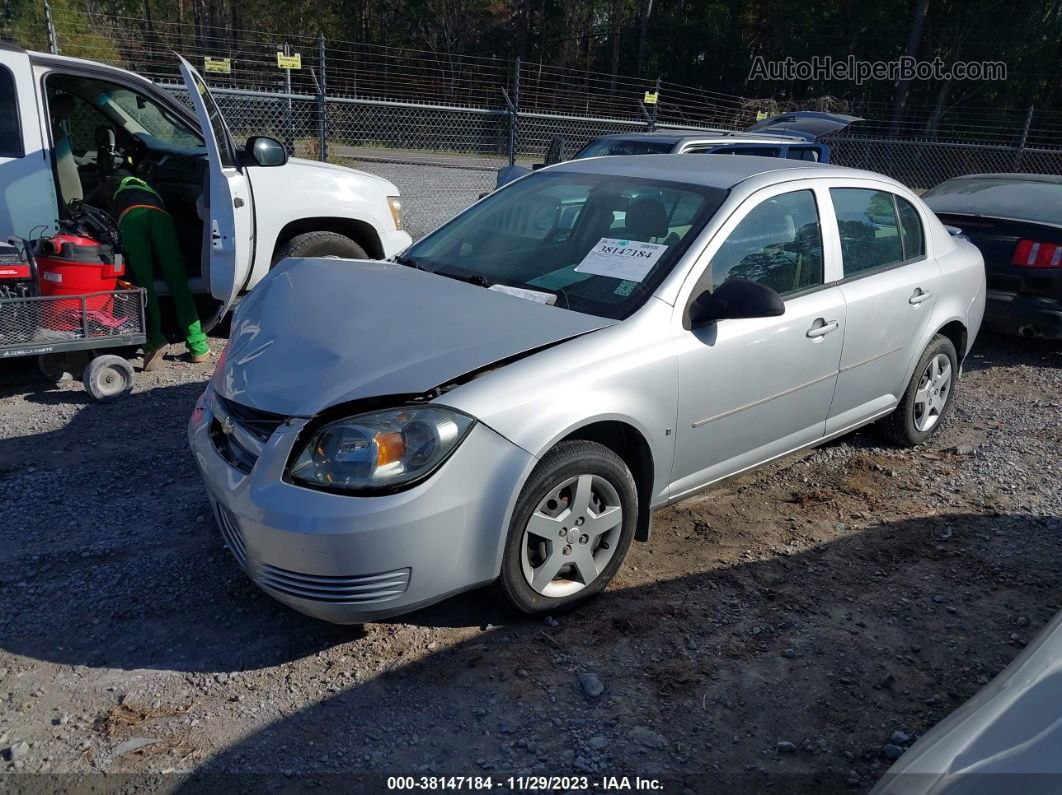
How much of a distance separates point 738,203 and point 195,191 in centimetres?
429

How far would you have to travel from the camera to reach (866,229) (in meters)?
4.45

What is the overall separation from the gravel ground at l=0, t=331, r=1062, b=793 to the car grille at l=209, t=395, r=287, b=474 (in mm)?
635

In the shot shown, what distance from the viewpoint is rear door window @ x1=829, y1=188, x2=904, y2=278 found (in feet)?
14.0

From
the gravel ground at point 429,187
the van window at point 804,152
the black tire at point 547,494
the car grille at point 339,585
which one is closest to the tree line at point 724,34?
the gravel ground at point 429,187

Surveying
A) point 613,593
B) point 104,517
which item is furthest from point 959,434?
point 104,517

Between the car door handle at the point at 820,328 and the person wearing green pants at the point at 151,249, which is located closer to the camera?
the car door handle at the point at 820,328

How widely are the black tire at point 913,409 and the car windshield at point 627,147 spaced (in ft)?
14.2

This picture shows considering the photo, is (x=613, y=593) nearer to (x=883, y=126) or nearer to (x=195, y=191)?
(x=195, y=191)

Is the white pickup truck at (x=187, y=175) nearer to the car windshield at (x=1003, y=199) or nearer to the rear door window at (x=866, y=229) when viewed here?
the rear door window at (x=866, y=229)

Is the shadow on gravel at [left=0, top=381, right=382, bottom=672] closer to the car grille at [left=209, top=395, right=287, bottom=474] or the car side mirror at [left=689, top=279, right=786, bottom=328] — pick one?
the car grille at [left=209, top=395, right=287, bottom=474]

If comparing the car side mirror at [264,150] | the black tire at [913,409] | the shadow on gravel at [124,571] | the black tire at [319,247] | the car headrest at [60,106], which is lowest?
the shadow on gravel at [124,571]

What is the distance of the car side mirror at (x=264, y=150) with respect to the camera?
5508mm

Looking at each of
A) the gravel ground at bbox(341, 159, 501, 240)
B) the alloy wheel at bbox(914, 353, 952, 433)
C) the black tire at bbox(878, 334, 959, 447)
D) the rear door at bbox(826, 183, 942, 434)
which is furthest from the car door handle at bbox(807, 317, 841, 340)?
the gravel ground at bbox(341, 159, 501, 240)

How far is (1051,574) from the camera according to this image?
385 cm
